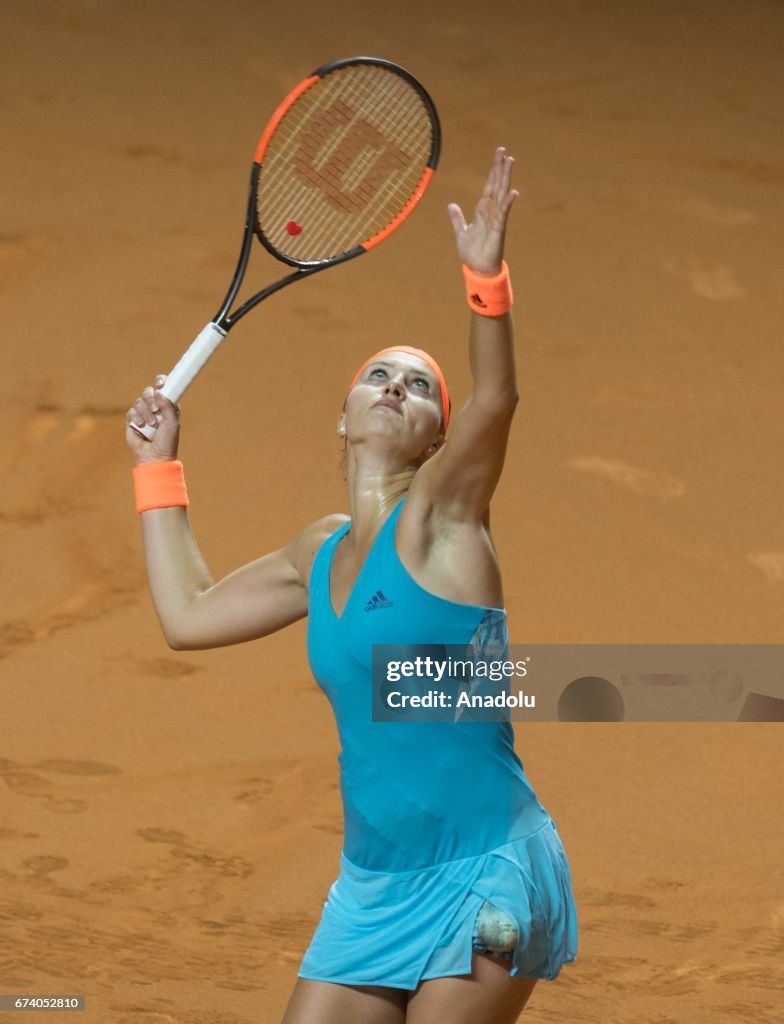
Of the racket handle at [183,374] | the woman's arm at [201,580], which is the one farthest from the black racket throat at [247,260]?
the woman's arm at [201,580]

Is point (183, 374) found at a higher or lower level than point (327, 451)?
lower

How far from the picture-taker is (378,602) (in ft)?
8.95

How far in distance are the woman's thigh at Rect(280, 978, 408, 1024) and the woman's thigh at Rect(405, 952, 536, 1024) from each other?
0.10 m

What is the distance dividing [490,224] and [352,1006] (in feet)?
Result: 4.21

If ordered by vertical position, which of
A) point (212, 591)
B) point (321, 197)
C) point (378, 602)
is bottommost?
point (378, 602)

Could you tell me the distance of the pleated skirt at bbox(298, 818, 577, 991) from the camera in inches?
105

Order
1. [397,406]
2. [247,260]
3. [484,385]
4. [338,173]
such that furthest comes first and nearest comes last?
1. [338,173]
2. [247,260]
3. [397,406]
4. [484,385]

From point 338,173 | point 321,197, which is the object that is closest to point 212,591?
point 321,197

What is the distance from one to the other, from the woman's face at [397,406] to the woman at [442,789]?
0.42 feet

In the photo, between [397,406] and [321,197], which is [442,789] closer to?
[397,406]

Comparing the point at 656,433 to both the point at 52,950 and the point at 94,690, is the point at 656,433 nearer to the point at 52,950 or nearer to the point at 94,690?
the point at 94,690

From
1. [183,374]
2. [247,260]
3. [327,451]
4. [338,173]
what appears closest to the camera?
[183,374]

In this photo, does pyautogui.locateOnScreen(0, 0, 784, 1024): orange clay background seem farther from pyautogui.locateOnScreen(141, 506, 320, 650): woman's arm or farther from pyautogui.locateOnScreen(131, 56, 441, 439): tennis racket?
pyautogui.locateOnScreen(131, 56, 441, 439): tennis racket

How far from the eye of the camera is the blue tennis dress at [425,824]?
268 cm
